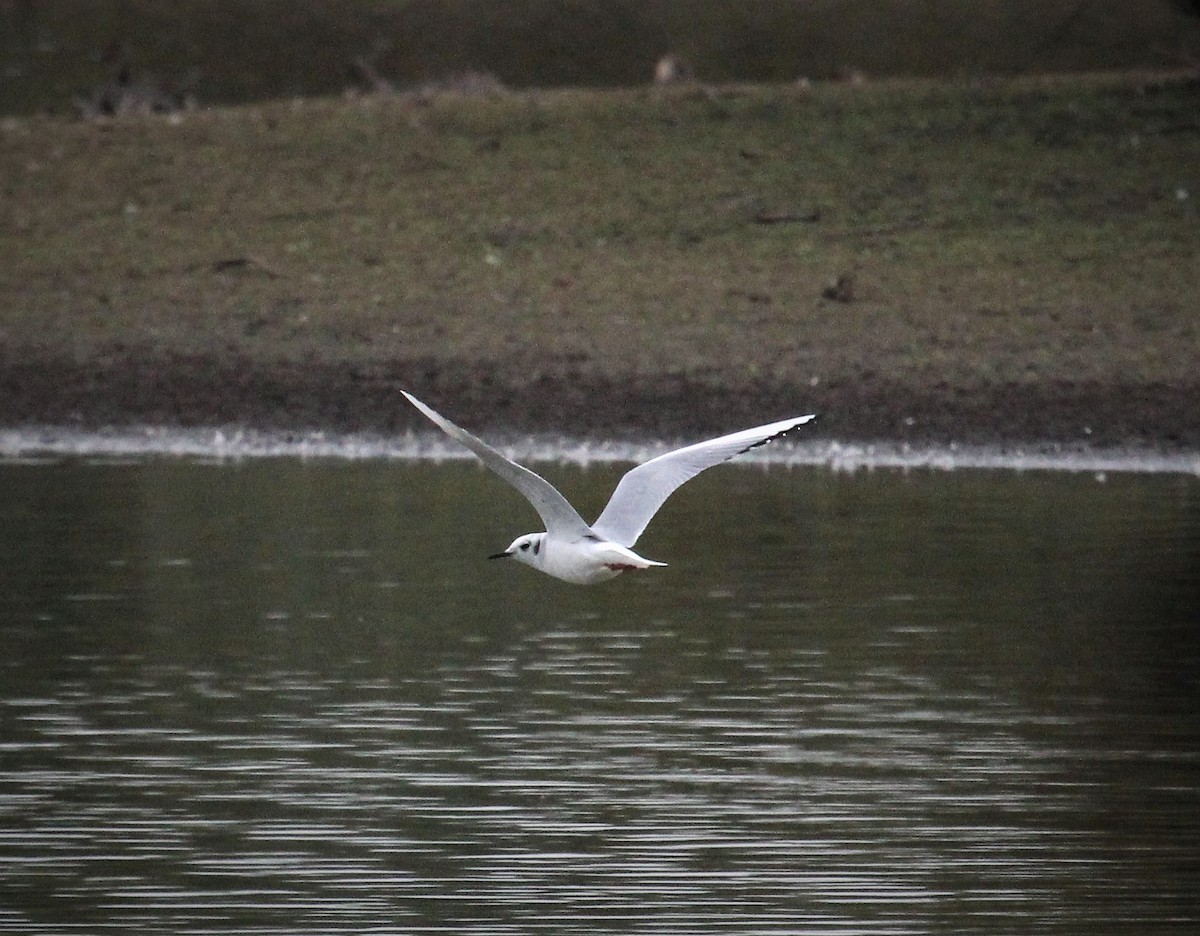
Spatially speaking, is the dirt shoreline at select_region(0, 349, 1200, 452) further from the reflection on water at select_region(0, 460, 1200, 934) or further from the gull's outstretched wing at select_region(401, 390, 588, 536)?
the gull's outstretched wing at select_region(401, 390, 588, 536)

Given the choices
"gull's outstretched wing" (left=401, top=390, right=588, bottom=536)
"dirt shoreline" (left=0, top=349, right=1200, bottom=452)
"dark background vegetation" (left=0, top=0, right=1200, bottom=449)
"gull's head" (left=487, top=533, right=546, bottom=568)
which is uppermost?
"dark background vegetation" (left=0, top=0, right=1200, bottom=449)

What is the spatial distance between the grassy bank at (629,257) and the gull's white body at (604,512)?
918cm

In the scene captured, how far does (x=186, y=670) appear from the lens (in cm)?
1298

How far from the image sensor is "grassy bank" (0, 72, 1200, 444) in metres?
21.9

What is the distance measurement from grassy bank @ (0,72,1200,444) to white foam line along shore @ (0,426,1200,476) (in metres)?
0.31

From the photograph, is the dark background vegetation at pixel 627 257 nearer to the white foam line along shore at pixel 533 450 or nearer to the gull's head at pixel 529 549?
the white foam line along shore at pixel 533 450

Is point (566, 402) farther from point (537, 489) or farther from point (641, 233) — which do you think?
point (537, 489)

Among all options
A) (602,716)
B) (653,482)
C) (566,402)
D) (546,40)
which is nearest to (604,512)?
(653,482)

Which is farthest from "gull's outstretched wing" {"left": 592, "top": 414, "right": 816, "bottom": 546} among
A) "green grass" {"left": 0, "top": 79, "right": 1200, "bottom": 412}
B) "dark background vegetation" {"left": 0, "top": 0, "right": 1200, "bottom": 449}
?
"green grass" {"left": 0, "top": 79, "right": 1200, "bottom": 412}

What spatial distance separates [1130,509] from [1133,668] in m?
5.16

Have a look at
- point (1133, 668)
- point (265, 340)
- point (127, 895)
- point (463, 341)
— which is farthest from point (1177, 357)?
point (127, 895)

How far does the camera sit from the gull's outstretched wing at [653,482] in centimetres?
1163

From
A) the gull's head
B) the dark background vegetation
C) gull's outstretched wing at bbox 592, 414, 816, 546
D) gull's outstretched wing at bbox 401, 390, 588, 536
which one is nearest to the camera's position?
gull's outstretched wing at bbox 401, 390, 588, 536

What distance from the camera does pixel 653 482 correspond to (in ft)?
39.1
